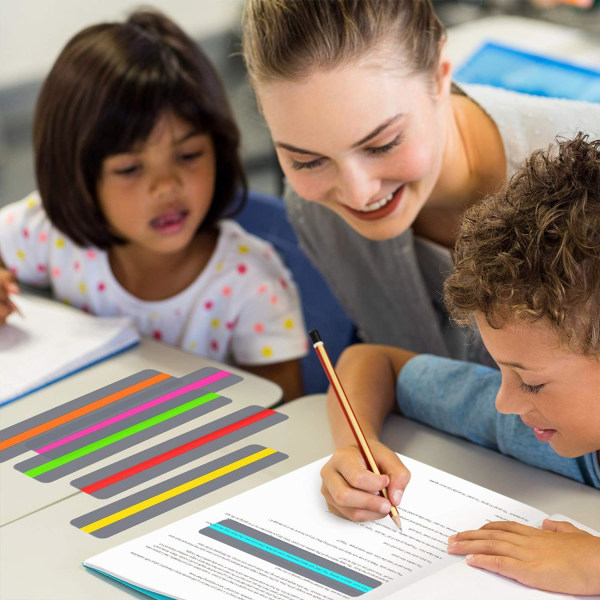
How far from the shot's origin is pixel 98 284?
70.9 inches

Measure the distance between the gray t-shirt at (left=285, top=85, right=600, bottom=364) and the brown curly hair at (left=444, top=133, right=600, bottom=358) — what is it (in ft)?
1.37

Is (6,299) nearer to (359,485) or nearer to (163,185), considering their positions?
(163,185)

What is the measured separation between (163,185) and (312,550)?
0.82 metres

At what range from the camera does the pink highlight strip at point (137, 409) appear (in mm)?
1284

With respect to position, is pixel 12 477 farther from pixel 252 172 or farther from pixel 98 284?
pixel 252 172

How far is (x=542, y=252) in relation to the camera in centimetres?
95

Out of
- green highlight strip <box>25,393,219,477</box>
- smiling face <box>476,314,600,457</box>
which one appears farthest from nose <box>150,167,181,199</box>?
smiling face <box>476,314,600,457</box>

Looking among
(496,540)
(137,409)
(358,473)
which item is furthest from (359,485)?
(137,409)

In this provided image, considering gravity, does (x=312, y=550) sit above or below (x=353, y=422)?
below

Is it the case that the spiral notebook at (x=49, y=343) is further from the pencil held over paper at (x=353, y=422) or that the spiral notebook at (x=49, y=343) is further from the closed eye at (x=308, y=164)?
the pencil held over paper at (x=353, y=422)

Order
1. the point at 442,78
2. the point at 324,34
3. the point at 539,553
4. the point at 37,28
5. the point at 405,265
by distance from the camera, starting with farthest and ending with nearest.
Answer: the point at 37,28 < the point at 405,265 < the point at 442,78 < the point at 324,34 < the point at 539,553
